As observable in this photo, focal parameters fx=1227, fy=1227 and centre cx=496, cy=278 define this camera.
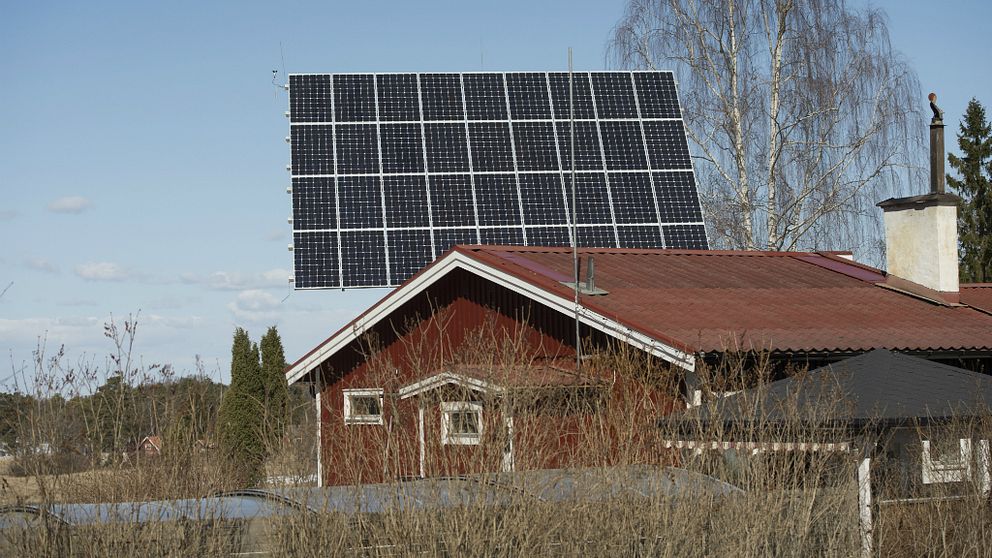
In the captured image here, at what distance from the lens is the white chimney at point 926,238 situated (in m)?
20.3

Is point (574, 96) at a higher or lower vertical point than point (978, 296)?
higher

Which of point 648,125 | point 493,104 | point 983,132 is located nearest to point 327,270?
point 493,104

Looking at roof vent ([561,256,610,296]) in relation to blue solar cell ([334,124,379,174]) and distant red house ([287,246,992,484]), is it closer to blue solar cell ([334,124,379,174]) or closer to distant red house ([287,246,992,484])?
distant red house ([287,246,992,484])

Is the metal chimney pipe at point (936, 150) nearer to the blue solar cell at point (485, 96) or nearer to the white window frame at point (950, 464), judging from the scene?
the blue solar cell at point (485, 96)

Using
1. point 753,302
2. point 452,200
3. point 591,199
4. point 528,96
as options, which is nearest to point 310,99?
point 452,200

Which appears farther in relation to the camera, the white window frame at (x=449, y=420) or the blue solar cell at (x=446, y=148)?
the blue solar cell at (x=446, y=148)

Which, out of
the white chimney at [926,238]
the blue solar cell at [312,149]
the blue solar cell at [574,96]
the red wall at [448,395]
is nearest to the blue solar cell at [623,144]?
the blue solar cell at [574,96]

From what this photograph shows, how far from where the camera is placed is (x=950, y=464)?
12.1 meters

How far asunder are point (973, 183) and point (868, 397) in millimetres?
29634

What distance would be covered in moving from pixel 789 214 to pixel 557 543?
2169cm

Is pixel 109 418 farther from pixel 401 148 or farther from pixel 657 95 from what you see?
pixel 657 95

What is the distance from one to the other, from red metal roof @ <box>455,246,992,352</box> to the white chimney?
20.6 inches

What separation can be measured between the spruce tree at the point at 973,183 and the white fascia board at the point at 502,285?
24719 millimetres

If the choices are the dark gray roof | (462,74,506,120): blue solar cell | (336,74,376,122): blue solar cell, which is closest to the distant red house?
the dark gray roof
